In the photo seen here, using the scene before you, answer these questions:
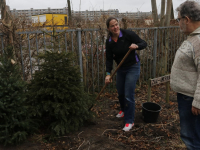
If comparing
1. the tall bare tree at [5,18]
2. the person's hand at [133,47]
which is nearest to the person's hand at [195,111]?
the person's hand at [133,47]

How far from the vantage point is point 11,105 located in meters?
2.63

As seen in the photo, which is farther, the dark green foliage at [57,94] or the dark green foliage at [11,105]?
the dark green foliage at [57,94]

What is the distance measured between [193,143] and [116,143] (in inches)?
48.7

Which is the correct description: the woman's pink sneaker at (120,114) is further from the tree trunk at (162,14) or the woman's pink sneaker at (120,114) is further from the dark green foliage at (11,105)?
the tree trunk at (162,14)

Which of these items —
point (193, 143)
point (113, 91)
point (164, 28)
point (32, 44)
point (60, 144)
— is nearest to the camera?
point (193, 143)

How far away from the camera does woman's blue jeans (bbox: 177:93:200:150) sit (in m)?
1.99

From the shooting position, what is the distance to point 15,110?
2.69 meters

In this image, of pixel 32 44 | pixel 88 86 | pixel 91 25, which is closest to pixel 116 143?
pixel 88 86

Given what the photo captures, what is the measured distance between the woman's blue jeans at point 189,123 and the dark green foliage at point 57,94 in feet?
5.22

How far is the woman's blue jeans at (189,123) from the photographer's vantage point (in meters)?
1.99

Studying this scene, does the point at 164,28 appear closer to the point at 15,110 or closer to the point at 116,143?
the point at 116,143

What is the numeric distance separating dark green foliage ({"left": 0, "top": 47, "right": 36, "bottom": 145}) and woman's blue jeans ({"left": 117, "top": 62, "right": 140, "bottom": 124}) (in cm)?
161

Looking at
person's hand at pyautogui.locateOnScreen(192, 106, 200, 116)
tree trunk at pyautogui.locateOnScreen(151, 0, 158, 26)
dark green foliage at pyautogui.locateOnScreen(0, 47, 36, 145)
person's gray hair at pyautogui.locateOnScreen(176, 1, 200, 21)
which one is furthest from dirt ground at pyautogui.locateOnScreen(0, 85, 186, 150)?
tree trunk at pyautogui.locateOnScreen(151, 0, 158, 26)

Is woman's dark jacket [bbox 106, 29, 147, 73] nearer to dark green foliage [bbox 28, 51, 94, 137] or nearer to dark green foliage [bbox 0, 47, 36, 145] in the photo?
dark green foliage [bbox 28, 51, 94, 137]
